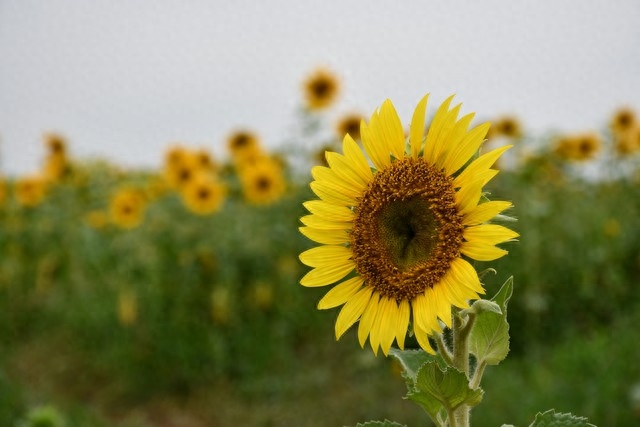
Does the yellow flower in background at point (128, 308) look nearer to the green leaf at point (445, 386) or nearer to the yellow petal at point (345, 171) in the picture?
the yellow petal at point (345, 171)

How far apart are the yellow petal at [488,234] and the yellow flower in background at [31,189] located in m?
6.22

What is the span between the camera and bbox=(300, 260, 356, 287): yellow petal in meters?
1.14

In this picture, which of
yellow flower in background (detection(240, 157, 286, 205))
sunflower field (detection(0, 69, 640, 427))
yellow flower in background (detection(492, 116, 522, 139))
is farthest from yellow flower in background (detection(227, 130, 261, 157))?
yellow flower in background (detection(492, 116, 522, 139))

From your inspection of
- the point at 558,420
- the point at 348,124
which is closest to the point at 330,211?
the point at 558,420

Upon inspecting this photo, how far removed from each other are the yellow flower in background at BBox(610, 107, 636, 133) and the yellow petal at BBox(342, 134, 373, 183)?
581cm

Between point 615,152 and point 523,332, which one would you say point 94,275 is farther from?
point 615,152

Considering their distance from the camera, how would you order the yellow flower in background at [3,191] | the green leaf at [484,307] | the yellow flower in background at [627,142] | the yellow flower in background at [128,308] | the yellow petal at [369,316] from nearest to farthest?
1. the green leaf at [484,307]
2. the yellow petal at [369,316]
3. the yellow flower in background at [128,308]
4. the yellow flower in background at [627,142]
5. the yellow flower in background at [3,191]

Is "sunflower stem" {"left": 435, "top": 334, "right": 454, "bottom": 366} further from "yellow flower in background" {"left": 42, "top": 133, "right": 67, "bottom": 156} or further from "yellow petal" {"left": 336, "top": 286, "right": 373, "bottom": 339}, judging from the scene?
"yellow flower in background" {"left": 42, "top": 133, "right": 67, "bottom": 156}

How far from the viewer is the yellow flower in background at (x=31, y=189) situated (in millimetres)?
6641

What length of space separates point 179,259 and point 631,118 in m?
4.28

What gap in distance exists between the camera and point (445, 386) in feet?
2.90

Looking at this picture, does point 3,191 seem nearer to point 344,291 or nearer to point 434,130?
point 344,291

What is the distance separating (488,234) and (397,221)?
0.62 ft

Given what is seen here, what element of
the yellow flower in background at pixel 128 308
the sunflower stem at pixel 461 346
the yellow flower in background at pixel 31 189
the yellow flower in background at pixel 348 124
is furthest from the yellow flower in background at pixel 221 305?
the sunflower stem at pixel 461 346
